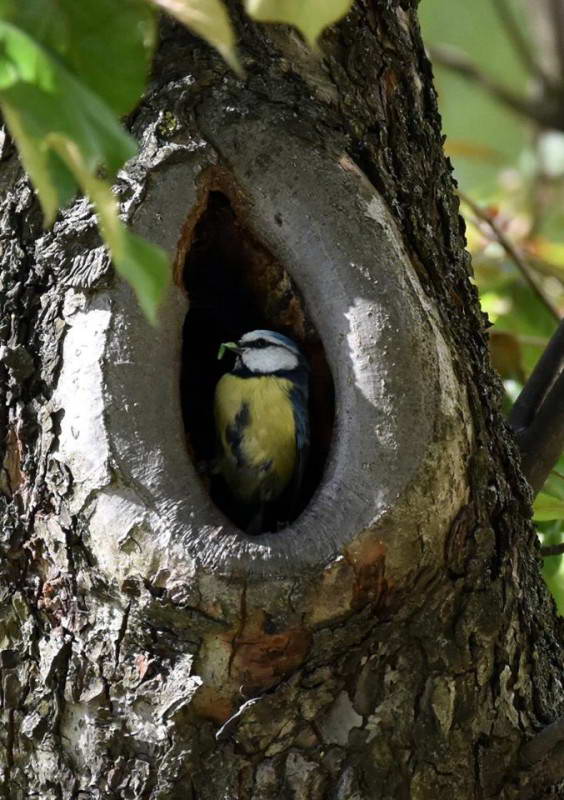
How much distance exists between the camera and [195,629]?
1.38 metres

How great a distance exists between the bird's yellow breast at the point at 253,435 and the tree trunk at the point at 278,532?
0.63 meters

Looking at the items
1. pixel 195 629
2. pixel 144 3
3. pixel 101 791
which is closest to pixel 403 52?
pixel 195 629

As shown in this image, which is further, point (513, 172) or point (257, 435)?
point (513, 172)

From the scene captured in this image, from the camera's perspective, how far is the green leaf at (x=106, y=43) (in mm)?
695

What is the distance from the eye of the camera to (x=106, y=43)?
711 millimetres

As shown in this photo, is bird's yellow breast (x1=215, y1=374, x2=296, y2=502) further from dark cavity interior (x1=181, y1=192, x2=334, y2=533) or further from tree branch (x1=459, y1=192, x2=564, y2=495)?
tree branch (x1=459, y1=192, x2=564, y2=495)

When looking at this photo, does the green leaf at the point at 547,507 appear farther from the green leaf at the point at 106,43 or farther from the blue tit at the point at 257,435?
the green leaf at the point at 106,43

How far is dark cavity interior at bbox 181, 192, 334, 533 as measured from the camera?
1762 mm

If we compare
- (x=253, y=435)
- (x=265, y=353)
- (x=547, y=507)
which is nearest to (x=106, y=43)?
(x=547, y=507)

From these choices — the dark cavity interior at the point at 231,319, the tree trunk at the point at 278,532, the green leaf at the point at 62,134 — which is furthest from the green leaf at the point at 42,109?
the dark cavity interior at the point at 231,319

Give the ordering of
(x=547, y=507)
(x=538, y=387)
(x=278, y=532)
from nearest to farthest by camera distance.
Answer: (x=278, y=532), (x=547, y=507), (x=538, y=387)

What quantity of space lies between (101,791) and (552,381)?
1017 mm

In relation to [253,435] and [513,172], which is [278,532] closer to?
[253,435]

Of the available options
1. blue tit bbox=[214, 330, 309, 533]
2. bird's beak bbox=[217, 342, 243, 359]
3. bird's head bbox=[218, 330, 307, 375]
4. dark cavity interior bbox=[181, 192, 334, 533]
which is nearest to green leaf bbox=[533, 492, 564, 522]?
dark cavity interior bbox=[181, 192, 334, 533]
